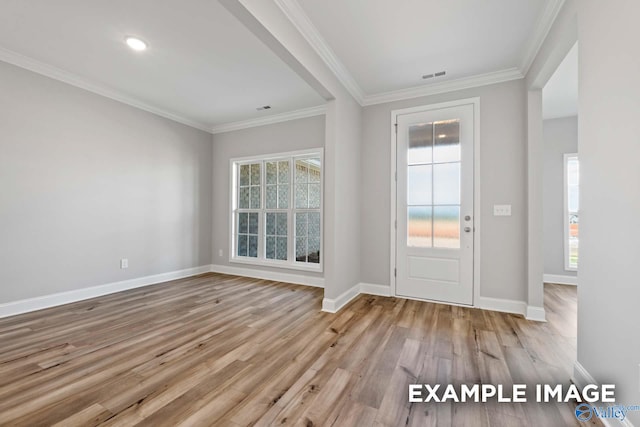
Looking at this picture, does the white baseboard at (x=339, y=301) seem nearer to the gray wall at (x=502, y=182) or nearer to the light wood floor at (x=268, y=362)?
the light wood floor at (x=268, y=362)

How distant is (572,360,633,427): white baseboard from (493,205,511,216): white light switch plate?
69.4 inches

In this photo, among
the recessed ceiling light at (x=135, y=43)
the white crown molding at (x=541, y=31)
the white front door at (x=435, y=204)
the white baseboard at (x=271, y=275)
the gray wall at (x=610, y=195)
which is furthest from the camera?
the white baseboard at (x=271, y=275)

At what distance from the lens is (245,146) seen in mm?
4945

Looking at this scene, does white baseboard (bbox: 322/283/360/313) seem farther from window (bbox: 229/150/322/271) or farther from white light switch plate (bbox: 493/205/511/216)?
white light switch plate (bbox: 493/205/511/216)

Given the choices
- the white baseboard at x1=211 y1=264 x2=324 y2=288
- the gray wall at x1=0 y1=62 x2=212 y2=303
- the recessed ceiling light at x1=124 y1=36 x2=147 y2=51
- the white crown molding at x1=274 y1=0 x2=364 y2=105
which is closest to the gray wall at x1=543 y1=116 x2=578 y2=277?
the white crown molding at x1=274 y1=0 x2=364 y2=105

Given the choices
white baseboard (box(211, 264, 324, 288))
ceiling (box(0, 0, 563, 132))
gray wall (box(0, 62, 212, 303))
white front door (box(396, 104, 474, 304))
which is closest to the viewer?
ceiling (box(0, 0, 563, 132))

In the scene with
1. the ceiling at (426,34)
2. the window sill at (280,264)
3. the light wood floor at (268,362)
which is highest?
the ceiling at (426,34)

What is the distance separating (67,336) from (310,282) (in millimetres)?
2824

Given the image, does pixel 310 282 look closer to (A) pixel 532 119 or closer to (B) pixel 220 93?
(B) pixel 220 93

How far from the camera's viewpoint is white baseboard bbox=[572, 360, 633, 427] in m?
1.25

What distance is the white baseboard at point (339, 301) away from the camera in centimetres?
307

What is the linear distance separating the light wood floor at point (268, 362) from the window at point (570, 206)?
54.0 inches

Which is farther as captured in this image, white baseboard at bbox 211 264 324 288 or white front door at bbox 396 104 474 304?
white baseboard at bbox 211 264 324 288

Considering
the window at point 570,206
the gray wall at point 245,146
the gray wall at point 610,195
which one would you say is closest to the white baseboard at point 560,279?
the window at point 570,206
